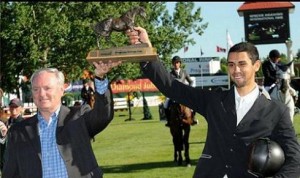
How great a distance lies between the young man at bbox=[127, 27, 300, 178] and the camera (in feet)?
16.2

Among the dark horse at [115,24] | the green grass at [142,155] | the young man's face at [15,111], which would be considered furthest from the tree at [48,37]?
the dark horse at [115,24]

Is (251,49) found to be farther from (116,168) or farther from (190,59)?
(190,59)

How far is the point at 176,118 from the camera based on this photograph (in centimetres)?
1550

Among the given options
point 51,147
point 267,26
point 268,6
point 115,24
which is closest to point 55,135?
point 51,147

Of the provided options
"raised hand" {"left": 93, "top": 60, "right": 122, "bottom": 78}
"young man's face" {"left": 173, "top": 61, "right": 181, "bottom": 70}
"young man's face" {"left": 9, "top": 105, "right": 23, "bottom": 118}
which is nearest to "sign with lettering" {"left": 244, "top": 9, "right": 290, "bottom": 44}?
"young man's face" {"left": 173, "top": 61, "right": 181, "bottom": 70}

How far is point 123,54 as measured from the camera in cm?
519

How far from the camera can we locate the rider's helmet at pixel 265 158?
15.4 feet

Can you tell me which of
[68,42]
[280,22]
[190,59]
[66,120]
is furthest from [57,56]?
[190,59]

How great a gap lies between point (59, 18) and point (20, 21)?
2954 millimetres

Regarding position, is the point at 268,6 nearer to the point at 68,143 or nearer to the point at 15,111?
the point at 15,111

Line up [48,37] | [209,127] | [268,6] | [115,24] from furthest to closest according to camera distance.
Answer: [268,6], [48,37], [115,24], [209,127]

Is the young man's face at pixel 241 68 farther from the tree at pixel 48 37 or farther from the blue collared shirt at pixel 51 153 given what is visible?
the tree at pixel 48 37

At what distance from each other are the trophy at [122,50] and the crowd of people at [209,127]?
8 centimetres

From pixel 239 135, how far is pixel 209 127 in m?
0.33
